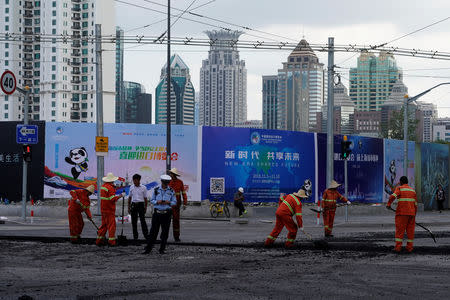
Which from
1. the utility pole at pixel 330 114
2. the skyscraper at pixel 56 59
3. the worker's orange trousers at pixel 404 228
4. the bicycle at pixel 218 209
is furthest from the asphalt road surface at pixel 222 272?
the skyscraper at pixel 56 59

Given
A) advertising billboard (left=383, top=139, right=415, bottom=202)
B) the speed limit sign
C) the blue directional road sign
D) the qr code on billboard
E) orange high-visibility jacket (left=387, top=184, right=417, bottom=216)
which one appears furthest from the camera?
advertising billboard (left=383, top=139, right=415, bottom=202)

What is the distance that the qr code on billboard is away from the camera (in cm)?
3431

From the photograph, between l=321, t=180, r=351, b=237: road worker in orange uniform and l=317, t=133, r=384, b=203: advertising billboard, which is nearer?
l=321, t=180, r=351, b=237: road worker in orange uniform

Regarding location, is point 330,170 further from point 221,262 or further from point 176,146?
point 221,262

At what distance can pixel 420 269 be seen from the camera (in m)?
12.8

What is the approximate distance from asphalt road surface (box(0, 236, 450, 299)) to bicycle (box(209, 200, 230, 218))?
52.6ft

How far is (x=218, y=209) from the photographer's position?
32.9m

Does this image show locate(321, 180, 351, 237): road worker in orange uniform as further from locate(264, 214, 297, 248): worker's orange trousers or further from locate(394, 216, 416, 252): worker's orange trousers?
locate(394, 216, 416, 252): worker's orange trousers

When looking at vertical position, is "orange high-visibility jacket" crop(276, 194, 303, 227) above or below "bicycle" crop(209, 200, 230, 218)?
above

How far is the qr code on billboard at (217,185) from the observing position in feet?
113

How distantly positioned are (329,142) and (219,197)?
7.60 m

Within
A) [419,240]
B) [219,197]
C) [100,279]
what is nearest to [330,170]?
[219,197]

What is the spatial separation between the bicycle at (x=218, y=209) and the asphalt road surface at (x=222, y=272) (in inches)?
632

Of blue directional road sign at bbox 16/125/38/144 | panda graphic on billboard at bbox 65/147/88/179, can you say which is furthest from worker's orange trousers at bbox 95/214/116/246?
panda graphic on billboard at bbox 65/147/88/179
